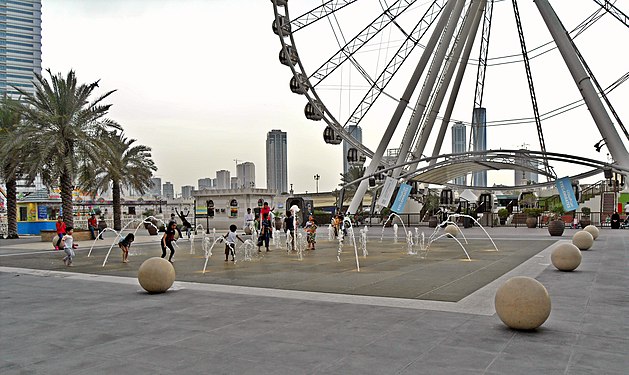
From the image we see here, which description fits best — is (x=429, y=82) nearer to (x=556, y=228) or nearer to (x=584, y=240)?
(x=556, y=228)

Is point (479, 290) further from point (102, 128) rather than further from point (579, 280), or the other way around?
point (102, 128)

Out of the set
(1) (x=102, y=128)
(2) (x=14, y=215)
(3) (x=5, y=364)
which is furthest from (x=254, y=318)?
(2) (x=14, y=215)

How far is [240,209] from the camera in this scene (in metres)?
82.6

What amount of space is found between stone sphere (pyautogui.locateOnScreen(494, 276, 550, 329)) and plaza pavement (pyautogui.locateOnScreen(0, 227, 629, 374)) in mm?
163

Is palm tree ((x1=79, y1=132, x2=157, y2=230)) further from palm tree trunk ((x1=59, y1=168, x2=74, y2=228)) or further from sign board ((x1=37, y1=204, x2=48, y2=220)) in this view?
sign board ((x1=37, y1=204, x2=48, y2=220))

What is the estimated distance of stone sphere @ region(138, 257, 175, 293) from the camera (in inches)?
450

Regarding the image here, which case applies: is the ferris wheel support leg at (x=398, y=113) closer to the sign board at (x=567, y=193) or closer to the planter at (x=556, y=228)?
the sign board at (x=567, y=193)

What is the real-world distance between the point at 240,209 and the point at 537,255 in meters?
66.4

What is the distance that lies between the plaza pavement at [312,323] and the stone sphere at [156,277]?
0.79ft

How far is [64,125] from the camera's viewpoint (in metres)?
32.0

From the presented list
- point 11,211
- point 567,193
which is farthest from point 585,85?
point 11,211

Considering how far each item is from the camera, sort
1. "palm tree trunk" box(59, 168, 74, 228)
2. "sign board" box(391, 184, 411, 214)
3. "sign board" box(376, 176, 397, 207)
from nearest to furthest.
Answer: "sign board" box(391, 184, 411, 214) < "palm tree trunk" box(59, 168, 74, 228) < "sign board" box(376, 176, 397, 207)

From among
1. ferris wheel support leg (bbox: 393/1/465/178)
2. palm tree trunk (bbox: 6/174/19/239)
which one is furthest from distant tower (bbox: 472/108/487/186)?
palm tree trunk (bbox: 6/174/19/239)

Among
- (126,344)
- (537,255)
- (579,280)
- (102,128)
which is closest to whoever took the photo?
(126,344)
